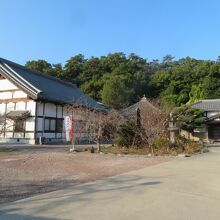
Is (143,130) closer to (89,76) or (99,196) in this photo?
(99,196)

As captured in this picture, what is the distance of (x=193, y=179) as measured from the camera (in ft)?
27.8

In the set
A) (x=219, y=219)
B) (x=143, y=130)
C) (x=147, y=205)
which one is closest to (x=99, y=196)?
(x=147, y=205)

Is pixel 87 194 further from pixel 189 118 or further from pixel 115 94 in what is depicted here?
pixel 115 94

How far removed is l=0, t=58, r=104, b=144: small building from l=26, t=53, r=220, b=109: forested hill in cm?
1704

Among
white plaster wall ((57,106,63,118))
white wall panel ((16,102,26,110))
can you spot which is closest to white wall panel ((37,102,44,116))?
white wall panel ((16,102,26,110))

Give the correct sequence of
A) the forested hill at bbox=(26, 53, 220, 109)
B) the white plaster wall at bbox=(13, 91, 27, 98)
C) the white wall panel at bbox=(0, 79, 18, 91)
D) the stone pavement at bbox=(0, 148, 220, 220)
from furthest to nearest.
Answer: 1. the forested hill at bbox=(26, 53, 220, 109)
2. the white wall panel at bbox=(0, 79, 18, 91)
3. the white plaster wall at bbox=(13, 91, 27, 98)
4. the stone pavement at bbox=(0, 148, 220, 220)

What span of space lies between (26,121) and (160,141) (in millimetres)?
11281

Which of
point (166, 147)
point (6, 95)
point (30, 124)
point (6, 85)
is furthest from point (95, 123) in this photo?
point (6, 85)

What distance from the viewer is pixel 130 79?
160 ft

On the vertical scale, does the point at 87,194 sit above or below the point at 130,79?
below

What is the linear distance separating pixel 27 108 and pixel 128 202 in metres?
19.9

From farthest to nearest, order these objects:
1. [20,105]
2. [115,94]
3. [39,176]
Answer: [115,94] < [20,105] < [39,176]

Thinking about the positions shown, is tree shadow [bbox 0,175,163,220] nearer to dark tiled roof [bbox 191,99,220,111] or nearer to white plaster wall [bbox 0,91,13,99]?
white plaster wall [bbox 0,91,13,99]

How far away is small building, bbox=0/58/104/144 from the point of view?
24.0m
